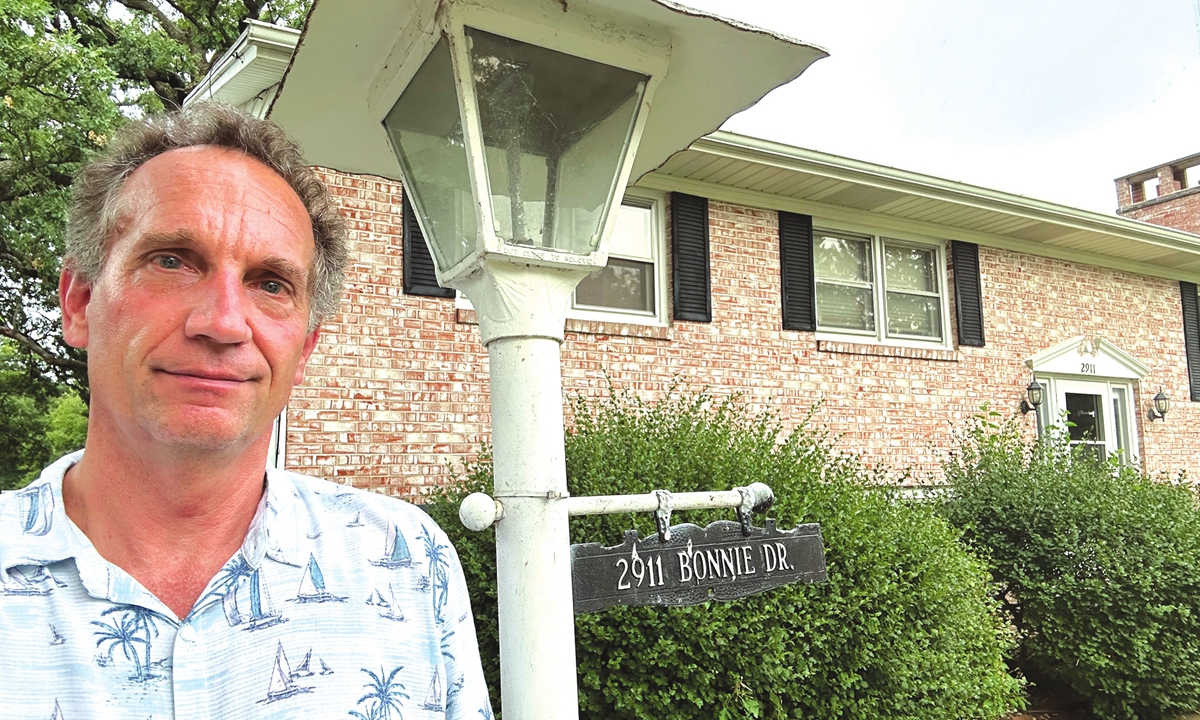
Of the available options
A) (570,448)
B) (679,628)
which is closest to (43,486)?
(679,628)

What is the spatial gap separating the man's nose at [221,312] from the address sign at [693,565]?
119cm

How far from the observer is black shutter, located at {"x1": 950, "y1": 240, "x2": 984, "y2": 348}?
10.1 meters

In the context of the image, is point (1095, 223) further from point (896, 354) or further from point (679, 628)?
point (679, 628)

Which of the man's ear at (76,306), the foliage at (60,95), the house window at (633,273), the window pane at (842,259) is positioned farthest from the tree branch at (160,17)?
the man's ear at (76,306)

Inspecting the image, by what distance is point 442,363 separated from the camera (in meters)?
7.06

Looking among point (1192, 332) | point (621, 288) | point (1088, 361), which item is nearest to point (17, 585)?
point (621, 288)

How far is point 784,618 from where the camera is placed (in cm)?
402

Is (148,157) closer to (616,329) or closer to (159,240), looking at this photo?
(159,240)

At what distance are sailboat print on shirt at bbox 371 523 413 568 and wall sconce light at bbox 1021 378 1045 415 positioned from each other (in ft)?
34.1

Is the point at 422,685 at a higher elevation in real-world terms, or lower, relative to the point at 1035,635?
higher

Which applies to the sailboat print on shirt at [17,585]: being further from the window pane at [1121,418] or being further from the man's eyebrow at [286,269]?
the window pane at [1121,418]

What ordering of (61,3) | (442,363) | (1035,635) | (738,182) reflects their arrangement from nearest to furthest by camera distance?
1. (1035,635)
2. (442,363)
3. (738,182)
4. (61,3)

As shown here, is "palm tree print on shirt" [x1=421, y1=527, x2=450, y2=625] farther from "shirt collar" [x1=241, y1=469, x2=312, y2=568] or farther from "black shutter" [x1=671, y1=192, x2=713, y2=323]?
"black shutter" [x1=671, y1=192, x2=713, y2=323]

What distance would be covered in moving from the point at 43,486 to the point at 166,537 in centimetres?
21
